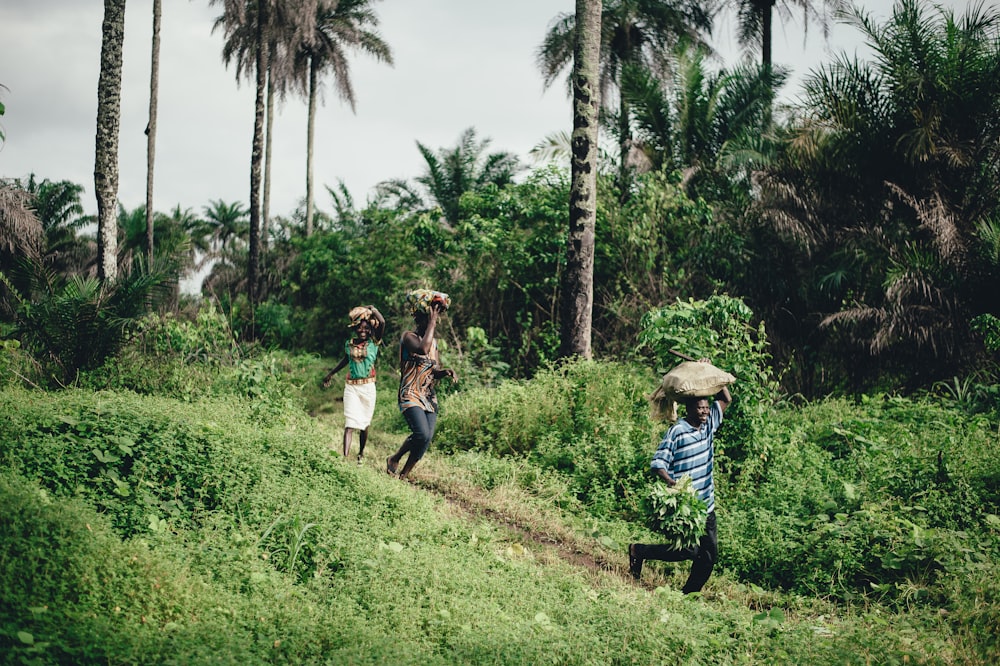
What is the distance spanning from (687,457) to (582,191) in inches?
249

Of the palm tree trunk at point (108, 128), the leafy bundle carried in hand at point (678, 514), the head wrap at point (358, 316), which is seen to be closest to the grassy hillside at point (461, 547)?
the leafy bundle carried in hand at point (678, 514)

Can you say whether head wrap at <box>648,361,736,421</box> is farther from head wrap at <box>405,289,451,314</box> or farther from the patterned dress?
head wrap at <box>405,289,451,314</box>

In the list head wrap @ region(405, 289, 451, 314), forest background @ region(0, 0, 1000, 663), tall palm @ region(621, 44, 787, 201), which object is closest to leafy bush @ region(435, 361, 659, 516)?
forest background @ region(0, 0, 1000, 663)

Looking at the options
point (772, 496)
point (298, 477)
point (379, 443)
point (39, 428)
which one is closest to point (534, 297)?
point (379, 443)

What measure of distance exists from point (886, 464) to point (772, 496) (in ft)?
3.90

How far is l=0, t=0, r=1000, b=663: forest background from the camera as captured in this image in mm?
4703

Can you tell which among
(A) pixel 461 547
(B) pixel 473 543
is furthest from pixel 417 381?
(A) pixel 461 547

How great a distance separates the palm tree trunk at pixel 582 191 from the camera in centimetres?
1152

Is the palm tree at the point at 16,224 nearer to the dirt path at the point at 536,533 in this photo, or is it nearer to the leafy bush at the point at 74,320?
the leafy bush at the point at 74,320

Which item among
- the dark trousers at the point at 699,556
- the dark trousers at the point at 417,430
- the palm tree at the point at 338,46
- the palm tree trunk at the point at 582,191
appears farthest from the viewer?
the palm tree at the point at 338,46

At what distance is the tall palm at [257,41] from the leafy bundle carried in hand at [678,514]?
706 inches

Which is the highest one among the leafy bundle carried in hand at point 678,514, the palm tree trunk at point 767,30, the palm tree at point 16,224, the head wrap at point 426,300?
the palm tree trunk at point 767,30

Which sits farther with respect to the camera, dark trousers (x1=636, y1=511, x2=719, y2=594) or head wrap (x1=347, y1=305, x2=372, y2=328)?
head wrap (x1=347, y1=305, x2=372, y2=328)

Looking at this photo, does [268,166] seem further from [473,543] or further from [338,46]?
[473,543]
